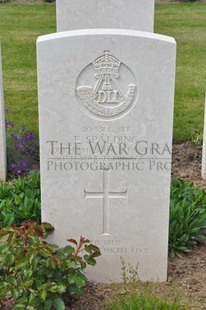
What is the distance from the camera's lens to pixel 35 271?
369cm

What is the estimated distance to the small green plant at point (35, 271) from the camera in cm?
358

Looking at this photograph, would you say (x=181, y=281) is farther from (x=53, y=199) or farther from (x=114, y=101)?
A: (x=114, y=101)

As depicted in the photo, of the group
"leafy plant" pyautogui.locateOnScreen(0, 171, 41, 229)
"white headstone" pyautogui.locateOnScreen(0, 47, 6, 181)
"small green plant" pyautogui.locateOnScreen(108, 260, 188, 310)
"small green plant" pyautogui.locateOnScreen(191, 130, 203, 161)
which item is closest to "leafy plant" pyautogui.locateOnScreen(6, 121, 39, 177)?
"white headstone" pyautogui.locateOnScreen(0, 47, 6, 181)

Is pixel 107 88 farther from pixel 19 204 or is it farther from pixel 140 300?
pixel 19 204

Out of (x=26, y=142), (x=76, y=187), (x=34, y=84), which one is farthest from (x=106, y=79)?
(x=34, y=84)

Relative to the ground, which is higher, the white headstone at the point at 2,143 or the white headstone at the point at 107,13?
the white headstone at the point at 107,13

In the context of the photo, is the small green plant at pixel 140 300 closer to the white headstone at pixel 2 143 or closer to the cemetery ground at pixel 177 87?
the cemetery ground at pixel 177 87

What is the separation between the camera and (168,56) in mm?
3852

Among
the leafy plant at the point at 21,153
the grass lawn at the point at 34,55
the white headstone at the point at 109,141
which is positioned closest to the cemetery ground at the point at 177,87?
the grass lawn at the point at 34,55

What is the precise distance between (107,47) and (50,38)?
1.15ft

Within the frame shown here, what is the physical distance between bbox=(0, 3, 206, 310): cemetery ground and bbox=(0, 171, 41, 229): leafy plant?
81cm

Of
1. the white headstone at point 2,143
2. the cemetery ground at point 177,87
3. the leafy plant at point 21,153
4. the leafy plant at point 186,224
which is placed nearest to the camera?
the cemetery ground at point 177,87

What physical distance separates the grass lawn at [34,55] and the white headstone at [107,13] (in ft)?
4.65

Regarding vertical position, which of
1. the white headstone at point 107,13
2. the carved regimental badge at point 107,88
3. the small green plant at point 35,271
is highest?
the white headstone at point 107,13
